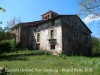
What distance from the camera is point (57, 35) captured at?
28.1 m

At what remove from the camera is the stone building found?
91.4 ft

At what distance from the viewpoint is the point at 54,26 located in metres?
28.9

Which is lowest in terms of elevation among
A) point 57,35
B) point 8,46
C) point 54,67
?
point 54,67

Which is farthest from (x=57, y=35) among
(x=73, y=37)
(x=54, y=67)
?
(x=54, y=67)

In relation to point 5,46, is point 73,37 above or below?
above

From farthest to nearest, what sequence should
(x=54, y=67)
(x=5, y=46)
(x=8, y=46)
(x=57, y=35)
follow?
(x=8, y=46), (x=5, y=46), (x=57, y=35), (x=54, y=67)

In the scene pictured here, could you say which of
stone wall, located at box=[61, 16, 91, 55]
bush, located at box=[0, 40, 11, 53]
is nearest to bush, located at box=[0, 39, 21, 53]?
bush, located at box=[0, 40, 11, 53]

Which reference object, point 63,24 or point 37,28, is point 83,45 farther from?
point 37,28

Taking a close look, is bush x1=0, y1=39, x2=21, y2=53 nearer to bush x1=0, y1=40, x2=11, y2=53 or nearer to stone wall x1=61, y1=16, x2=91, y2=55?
bush x1=0, y1=40, x2=11, y2=53

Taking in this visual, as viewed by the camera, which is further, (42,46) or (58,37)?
(42,46)

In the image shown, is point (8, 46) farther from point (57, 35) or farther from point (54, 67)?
point (54, 67)

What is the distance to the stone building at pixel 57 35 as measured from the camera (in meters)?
27.8

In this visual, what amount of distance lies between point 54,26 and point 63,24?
196 cm

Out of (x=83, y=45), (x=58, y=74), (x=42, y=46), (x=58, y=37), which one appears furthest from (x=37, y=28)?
(x=58, y=74)
